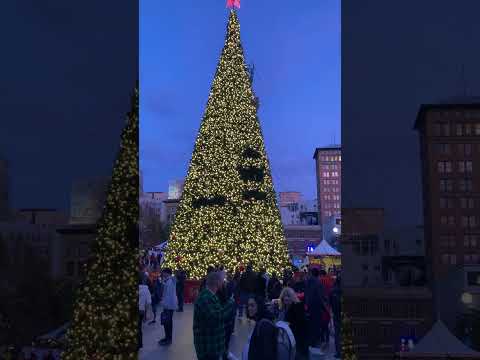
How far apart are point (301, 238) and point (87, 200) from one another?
31932 millimetres

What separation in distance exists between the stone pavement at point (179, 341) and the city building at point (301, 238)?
20.4m

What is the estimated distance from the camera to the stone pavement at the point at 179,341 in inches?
334

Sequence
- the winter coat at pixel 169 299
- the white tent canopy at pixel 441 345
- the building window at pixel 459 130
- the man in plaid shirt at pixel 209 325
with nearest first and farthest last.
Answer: the man in plaid shirt at pixel 209 325, the white tent canopy at pixel 441 345, the building window at pixel 459 130, the winter coat at pixel 169 299

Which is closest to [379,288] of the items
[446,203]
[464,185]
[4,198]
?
[446,203]

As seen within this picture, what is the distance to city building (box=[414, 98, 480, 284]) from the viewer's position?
562 cm

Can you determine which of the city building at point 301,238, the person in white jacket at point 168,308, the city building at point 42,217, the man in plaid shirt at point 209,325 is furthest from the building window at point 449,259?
the city building at point 301,238

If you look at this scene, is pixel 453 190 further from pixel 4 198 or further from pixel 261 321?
pixel 4 198

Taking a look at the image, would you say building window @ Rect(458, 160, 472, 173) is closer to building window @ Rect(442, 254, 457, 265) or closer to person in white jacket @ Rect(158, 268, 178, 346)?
building window @ Rect(442, 254, 457, 265)

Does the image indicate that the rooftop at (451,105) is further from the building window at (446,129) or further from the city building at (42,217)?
the city building at (42,217)

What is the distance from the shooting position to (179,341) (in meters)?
9.76

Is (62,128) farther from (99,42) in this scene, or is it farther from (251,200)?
(251,200)

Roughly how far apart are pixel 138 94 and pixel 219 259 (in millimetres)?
11248

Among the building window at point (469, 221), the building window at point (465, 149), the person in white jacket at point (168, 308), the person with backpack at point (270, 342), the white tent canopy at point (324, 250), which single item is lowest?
the person in white jacket at point (168, 308)

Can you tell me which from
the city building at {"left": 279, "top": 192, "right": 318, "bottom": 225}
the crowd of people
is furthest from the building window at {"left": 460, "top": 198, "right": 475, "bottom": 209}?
the city building at {"left": 279, "top": 192, "right": 318, "bottom": 225}
